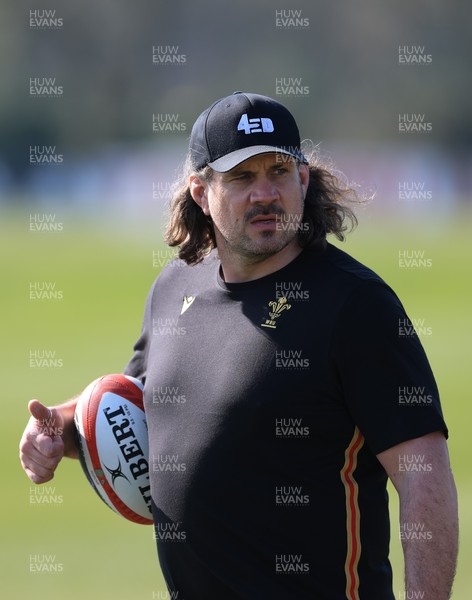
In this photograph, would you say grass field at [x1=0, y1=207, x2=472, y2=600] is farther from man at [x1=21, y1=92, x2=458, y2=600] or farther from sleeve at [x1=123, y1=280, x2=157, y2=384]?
man at [x1=21, y1=92, x2=458, y2=600]

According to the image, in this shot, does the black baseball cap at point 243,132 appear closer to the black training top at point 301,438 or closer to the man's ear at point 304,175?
the man's ear at point 304,175

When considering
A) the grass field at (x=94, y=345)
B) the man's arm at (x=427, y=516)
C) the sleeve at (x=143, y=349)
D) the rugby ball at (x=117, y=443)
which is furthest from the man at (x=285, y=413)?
the grass field at (x=94, y=345)

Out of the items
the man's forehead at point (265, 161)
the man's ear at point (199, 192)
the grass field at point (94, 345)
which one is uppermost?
the man's forehead at point (265, 161)

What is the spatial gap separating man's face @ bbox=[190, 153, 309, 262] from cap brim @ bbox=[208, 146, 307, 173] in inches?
1.0

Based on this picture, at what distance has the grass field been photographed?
7.20m

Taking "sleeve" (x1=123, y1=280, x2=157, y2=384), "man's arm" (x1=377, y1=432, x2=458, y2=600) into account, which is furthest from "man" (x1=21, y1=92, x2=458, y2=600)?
"sleeve" (x1=123, y1=280, x2=157, y2=384)

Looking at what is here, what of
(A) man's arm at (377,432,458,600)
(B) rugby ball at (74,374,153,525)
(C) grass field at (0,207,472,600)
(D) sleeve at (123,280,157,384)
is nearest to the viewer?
(A) man's arm at (377,432,458,600)

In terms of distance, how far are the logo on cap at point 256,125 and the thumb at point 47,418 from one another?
1.26m

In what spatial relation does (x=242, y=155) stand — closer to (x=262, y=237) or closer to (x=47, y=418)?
(x=262, y=237)

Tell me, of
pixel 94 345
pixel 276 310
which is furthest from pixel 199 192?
pixel 94 345

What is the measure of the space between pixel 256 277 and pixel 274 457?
662mm

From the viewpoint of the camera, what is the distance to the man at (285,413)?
3.44 meters

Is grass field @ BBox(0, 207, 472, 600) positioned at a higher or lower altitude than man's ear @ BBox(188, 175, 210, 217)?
lower

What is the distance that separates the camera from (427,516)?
11.1 feet
